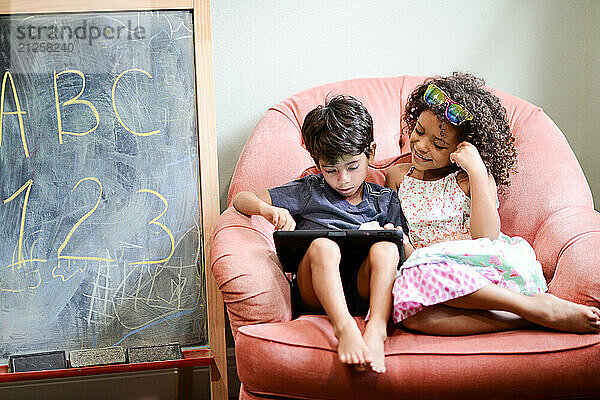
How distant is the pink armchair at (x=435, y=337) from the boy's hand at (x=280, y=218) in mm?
65

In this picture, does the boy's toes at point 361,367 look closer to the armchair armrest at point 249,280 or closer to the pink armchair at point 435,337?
the pink armchair at point 435,337

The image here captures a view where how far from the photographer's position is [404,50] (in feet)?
7.83

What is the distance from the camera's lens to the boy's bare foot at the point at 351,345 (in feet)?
4.51

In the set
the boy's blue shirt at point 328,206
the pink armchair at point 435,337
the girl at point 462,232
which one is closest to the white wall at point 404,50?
the pink armchair at point 435,337

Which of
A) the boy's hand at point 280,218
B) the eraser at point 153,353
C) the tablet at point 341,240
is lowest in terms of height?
the eraser at point 153,353

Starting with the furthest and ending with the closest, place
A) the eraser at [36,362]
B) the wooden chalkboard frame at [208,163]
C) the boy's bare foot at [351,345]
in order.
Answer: the wooden chalkboard frame at [208,163] < the eraser at [36,362] < the boy's bare foot at [351,345]

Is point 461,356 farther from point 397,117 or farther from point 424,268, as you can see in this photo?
point 397,117

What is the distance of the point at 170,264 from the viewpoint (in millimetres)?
2049

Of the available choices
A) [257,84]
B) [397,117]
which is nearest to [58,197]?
[257,84]

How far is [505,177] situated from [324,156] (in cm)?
51

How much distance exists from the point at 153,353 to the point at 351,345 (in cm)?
81

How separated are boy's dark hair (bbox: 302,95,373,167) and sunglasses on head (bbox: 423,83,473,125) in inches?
6.8

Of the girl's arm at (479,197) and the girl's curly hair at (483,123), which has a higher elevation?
the girl's curly hair at (483,123)

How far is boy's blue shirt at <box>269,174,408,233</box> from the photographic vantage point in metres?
1.80
